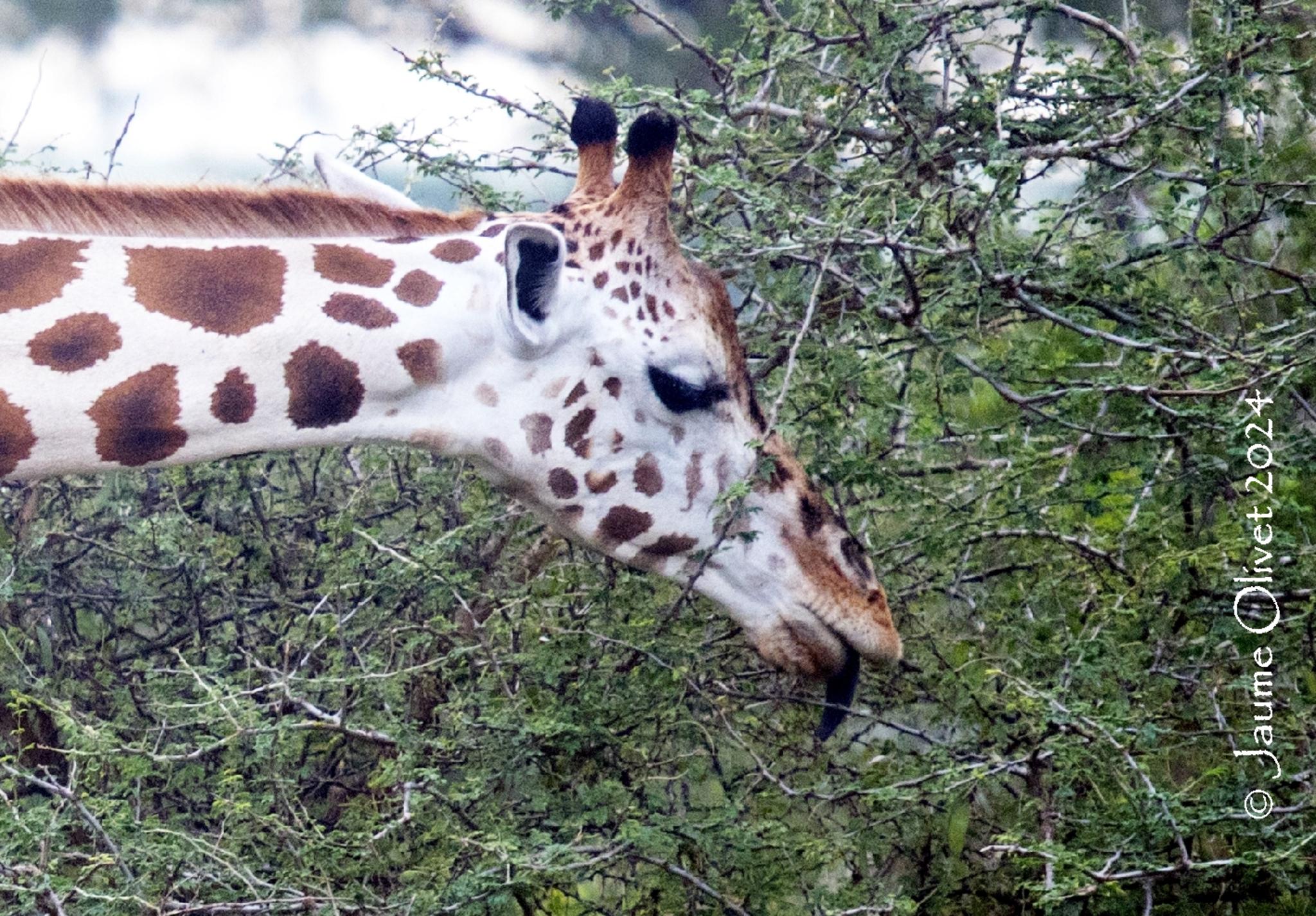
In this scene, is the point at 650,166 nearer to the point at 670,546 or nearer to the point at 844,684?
the point at 670,546

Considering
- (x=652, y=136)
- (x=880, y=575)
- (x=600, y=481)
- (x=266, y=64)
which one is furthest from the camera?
(x=266, y=64)

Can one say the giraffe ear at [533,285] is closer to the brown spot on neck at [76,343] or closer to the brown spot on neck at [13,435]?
the brown spot on neck at [76,343]

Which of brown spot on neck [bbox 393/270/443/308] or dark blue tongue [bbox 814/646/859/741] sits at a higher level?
brown spot on neck [bbox 393/270/443/308]

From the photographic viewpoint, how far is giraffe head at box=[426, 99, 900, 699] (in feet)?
7.16

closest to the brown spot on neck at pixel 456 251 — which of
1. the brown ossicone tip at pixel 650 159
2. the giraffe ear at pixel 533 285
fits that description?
the giraffe ear at pixel 533 285

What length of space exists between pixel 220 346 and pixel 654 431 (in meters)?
0.70

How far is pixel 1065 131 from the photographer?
2.63 metres

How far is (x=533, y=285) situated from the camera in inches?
83.1

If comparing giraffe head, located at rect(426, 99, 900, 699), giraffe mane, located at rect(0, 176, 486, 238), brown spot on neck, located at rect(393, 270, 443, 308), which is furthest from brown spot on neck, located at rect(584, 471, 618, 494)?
giraffe mane, located at rect(0, 176, 486, 238)

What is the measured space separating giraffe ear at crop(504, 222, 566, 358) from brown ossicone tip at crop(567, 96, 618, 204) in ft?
0.88

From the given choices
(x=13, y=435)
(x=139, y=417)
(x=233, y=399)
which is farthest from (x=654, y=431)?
(x=13, y=435)

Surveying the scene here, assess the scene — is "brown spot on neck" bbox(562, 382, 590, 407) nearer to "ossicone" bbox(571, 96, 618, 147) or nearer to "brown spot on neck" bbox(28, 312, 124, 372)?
"ossicone" bbox(571, 96, 618, 147)

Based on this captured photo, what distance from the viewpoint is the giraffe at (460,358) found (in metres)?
1.95

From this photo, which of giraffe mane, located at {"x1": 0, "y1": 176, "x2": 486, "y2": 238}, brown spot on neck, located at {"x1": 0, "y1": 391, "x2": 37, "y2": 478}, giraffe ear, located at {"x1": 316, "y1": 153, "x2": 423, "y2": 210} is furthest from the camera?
giraffe ear, located at {"x1": 316, "y1": 153, "x2": 423, "y2": 210}
